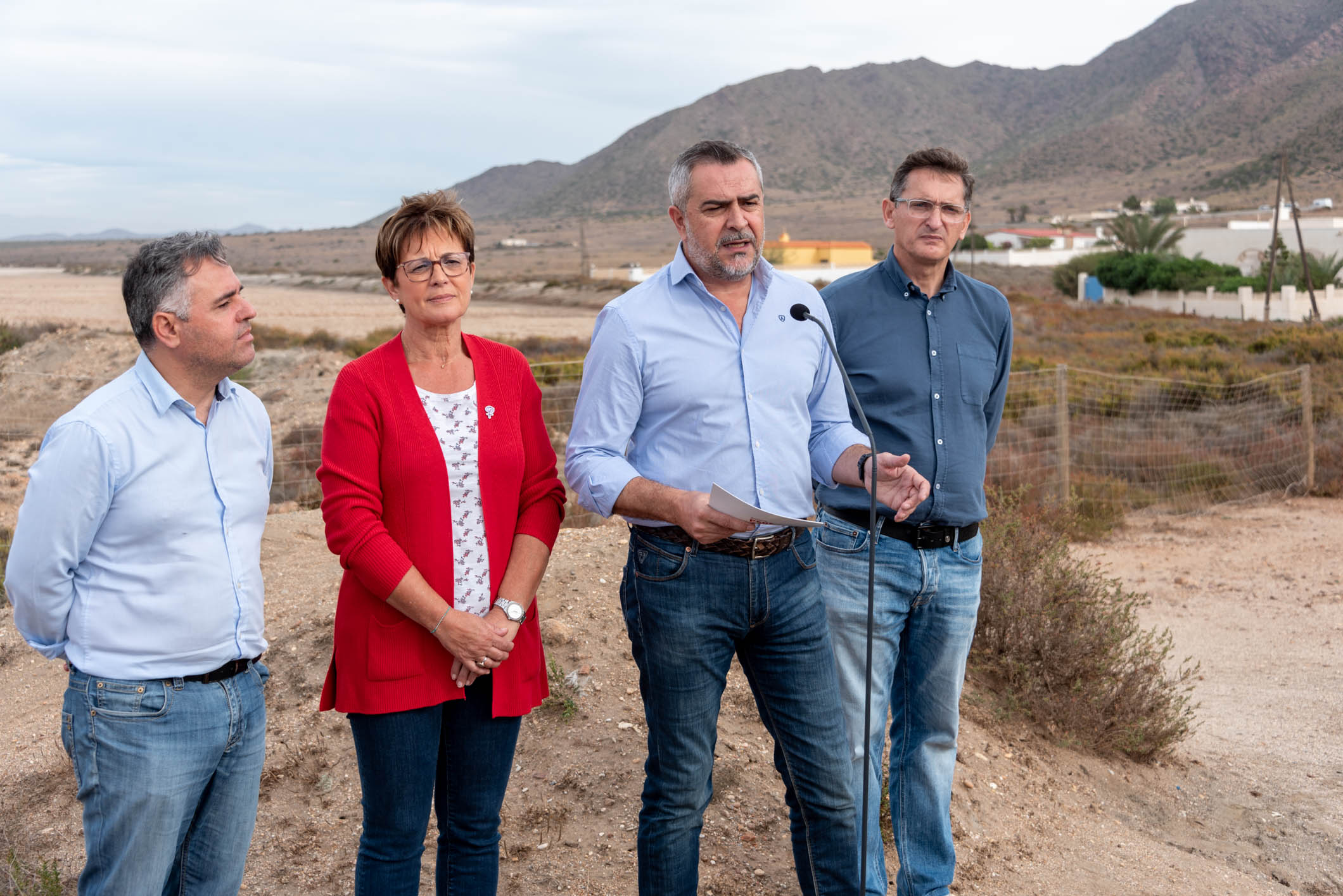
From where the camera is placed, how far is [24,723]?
4484mm

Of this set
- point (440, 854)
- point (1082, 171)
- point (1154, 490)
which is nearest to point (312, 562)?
point (440, 854)

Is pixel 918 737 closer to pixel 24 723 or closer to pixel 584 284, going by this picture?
pixel 24 723

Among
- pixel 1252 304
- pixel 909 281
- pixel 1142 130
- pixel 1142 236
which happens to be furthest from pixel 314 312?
pixel 1142 130

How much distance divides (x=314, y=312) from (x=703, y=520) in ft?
146

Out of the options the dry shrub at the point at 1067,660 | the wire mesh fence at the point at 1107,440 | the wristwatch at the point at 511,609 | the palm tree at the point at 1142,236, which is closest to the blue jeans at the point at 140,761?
the wristwatch at the point at 511,609

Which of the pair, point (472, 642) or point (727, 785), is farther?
point (727, 785)

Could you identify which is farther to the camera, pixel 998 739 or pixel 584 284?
pixel 584 284

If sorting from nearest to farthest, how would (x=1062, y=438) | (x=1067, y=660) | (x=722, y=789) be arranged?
(x=722, y=789) → (x=1067, y=660) → (x=1062, y=438)

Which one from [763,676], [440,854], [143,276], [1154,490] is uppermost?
[143,276]

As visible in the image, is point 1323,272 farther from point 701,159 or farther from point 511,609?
point 511,609

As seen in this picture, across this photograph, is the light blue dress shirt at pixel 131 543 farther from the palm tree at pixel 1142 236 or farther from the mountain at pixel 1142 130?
the mountain at pixel 1142 130

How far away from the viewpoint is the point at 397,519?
235 cm

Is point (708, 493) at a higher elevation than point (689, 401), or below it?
below

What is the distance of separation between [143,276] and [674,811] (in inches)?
66.7
